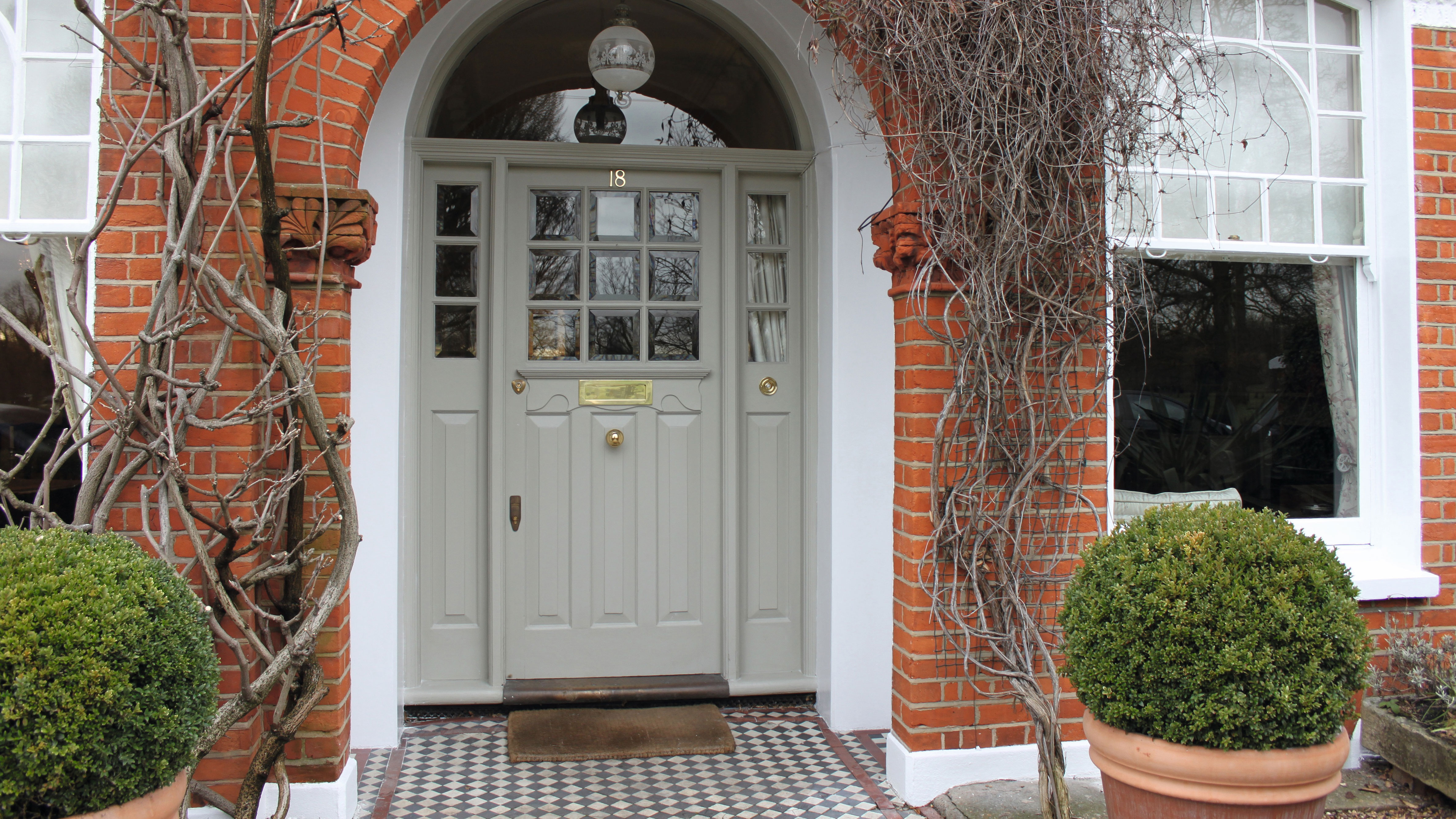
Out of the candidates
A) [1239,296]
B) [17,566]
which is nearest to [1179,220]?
[1239,296]

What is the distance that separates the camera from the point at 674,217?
4.33 meters

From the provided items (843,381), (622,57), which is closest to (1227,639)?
(843,381)

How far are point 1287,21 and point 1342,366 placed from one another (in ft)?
4.65

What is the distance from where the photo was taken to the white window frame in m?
3.78

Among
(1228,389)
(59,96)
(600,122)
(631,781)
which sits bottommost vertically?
(631,781)

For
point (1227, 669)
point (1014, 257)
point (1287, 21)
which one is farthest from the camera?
point (1287, 21)

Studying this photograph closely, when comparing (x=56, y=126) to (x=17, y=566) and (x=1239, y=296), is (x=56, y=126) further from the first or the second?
(x=1239, y=296)

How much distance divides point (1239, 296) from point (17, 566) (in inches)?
163

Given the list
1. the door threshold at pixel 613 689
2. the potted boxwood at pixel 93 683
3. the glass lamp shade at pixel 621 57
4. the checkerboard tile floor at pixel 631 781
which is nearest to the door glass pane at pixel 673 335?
the glass lamp shade at pixel 621 57

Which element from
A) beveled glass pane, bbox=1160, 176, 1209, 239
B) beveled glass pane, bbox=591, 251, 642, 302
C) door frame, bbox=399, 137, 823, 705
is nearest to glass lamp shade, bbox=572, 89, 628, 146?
door frame, bbox=399, 137, 823, 705

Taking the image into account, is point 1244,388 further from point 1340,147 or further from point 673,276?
point 673,276

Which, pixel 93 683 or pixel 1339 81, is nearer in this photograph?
pixel 93 683

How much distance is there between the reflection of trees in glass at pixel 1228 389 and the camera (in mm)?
3848

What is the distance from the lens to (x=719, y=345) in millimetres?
4309
